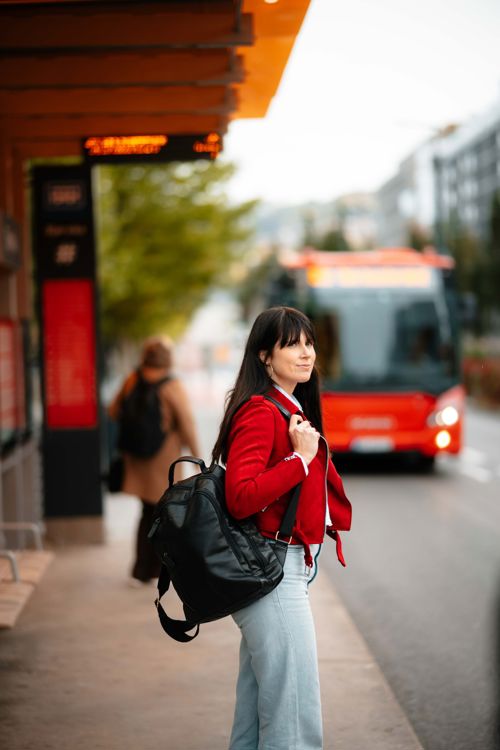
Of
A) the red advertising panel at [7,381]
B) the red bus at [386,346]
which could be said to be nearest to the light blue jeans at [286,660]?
the red advertising panel at [7,381]

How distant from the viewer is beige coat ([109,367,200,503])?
26.1 ft

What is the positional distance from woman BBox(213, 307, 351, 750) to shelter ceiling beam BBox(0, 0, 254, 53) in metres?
2.87

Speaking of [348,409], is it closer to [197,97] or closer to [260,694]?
[197,97]

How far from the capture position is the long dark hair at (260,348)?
144 inches

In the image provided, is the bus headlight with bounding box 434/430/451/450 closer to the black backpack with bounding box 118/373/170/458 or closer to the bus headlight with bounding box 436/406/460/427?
the bus headlight with bounding box 436/406/460/427

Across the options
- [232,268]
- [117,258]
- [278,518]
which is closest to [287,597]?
[278,518]

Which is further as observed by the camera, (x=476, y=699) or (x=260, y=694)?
(x=476, y=699)

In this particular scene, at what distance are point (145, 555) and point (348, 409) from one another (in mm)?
7915

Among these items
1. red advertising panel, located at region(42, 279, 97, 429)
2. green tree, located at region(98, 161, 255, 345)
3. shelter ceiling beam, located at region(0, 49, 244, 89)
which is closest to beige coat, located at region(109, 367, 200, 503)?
red advertising panel, located at region(42, 279, 97, 429)

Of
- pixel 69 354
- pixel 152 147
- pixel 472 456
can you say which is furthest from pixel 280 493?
pixel 472 456

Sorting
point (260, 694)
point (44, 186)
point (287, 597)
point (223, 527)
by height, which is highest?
point (44, 186)

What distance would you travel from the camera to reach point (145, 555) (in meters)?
7.79

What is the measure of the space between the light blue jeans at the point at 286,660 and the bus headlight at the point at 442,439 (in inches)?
463

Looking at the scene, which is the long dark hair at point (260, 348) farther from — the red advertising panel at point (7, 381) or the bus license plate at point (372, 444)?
the bus license plate at point (372, 444)
